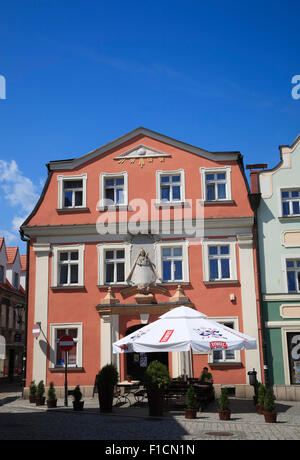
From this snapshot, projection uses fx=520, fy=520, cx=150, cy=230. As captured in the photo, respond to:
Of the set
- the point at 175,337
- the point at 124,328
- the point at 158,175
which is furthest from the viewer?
the point at 158,175

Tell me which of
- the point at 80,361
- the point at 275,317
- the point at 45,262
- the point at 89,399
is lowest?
the point at 89,399

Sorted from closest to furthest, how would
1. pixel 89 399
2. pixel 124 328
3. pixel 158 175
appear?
pixel 89 399 → pixel 124 328 → pixel 158 175

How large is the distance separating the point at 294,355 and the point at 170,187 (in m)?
9.14

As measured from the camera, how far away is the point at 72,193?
80.8 ft

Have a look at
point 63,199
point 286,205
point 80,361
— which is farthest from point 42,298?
point 286,205

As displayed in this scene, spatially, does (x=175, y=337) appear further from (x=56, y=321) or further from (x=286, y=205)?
(x=286, y=205)

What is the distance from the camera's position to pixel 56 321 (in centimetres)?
2298

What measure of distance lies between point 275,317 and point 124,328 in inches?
255

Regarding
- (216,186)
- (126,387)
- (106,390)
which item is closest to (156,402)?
(106,390)

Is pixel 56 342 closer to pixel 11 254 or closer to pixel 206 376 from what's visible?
pixel 206 376

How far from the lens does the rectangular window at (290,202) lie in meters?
23.2

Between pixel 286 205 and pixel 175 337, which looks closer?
pixel 175 337

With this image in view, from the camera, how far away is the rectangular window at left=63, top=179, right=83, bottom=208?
24.5 meters

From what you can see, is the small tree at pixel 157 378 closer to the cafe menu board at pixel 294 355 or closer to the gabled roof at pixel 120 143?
the cafe menu board at pixel 294 355
